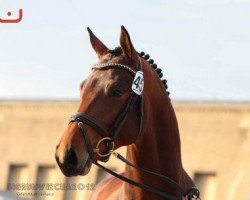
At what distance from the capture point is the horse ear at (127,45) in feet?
22.2

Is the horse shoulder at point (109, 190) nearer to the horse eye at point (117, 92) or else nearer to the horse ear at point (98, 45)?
the horse eye at point (117, 92)

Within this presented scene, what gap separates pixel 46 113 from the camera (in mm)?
40656

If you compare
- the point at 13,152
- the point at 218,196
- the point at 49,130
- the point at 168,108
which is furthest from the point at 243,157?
the point at 168,108

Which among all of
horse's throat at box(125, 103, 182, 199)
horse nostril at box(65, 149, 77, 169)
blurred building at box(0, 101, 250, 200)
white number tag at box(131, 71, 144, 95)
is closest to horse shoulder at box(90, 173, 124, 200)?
horse's throat at box(125, 103, 182, 199)

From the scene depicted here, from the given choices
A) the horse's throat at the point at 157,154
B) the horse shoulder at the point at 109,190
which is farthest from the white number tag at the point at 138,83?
the horse shoulder at the point at 109,190

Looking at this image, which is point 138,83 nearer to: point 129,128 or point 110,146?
point 129,128

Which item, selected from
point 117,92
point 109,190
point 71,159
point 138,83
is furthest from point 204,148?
point 71,159

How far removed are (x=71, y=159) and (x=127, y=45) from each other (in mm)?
950

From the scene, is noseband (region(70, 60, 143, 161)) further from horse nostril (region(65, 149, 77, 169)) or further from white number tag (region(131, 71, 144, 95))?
horse nostril (region(65, 149, 77, 169))

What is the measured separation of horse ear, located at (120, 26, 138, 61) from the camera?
676 centimetres

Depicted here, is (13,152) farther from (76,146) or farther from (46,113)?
(76,146)

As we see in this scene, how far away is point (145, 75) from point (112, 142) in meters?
0.65

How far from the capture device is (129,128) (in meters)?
6.80

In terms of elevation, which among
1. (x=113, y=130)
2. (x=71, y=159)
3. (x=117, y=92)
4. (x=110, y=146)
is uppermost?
(x=117, y=92)
